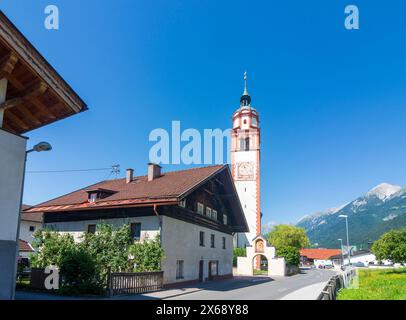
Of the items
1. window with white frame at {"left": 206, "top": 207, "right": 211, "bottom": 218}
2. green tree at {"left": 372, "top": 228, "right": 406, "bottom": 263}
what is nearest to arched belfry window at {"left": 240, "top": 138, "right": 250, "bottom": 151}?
green tree at {"left": 372, "top": 228, "right": 406, "bottom": 263}

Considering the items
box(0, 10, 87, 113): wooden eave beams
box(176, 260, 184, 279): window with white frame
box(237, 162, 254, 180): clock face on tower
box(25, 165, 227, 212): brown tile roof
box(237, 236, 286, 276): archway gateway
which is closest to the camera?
box(0, 10, 87, 113): wooden eave beams

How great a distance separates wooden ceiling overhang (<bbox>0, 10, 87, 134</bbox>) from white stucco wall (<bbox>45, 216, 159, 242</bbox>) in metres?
10.8

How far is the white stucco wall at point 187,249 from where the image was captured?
A: 21745 mm

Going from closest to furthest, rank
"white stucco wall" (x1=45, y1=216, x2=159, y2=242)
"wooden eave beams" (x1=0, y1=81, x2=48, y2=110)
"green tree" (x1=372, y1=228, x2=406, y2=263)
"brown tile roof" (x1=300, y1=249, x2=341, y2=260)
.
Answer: "wooden eave beams" (x1=0, y1=81, x2=48, y2=110) → "white stucco wall" (x1=45, y1=216, x2=159, y2=242) → "green tree" (x1=372, y1=228, x2=406, y2=263) → "brown tile roof" (x1=300, y1=249, x2=341, y2=260)

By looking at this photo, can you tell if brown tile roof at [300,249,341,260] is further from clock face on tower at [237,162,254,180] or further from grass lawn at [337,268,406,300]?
grass lawn at [337,268,406,300]

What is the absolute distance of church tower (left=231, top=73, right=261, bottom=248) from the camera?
61.2 meters

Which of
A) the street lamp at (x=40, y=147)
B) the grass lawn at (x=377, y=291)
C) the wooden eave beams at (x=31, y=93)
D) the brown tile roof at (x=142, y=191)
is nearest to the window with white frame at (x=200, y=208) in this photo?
the brown tile roof at (x=142, y=191)

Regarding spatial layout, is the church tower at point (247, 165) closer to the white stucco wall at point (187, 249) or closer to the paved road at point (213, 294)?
the white stucco wall at point (187, 249)

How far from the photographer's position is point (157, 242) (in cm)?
2088

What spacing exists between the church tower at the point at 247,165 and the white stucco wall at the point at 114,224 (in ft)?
130

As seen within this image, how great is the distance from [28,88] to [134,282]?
11354 millimetres
